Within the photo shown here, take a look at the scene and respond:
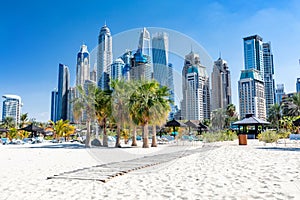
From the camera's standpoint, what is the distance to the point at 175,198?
171 inches

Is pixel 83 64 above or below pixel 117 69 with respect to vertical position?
above

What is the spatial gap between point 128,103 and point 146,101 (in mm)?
1147

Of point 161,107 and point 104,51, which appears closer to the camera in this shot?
point 104,51

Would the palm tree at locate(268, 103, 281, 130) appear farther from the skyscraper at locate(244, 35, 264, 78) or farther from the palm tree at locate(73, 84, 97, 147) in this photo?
the skyscraper at locate(244, 35, 264, 78)

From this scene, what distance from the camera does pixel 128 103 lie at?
16.8 meters

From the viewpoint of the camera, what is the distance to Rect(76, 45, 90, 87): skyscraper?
13936 mm

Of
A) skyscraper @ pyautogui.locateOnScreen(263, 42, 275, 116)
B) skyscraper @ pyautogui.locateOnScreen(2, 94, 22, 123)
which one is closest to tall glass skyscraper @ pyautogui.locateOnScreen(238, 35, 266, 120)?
skyscraper @ pyautogui.locateOnScreen(263, 42, 275, 116)

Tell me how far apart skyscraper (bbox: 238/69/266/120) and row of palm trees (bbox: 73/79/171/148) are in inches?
3593

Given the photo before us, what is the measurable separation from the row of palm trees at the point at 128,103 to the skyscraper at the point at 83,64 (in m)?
1.61

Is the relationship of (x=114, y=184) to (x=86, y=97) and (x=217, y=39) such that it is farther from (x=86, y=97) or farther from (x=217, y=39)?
(x=86, y=97)

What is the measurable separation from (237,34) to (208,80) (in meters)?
2.73

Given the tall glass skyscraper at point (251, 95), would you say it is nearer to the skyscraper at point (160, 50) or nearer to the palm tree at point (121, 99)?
the palm tree at point (121, 99)

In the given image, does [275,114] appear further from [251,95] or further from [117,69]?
[117,69]

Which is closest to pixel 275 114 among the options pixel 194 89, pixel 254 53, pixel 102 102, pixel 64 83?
pixel 64 83
